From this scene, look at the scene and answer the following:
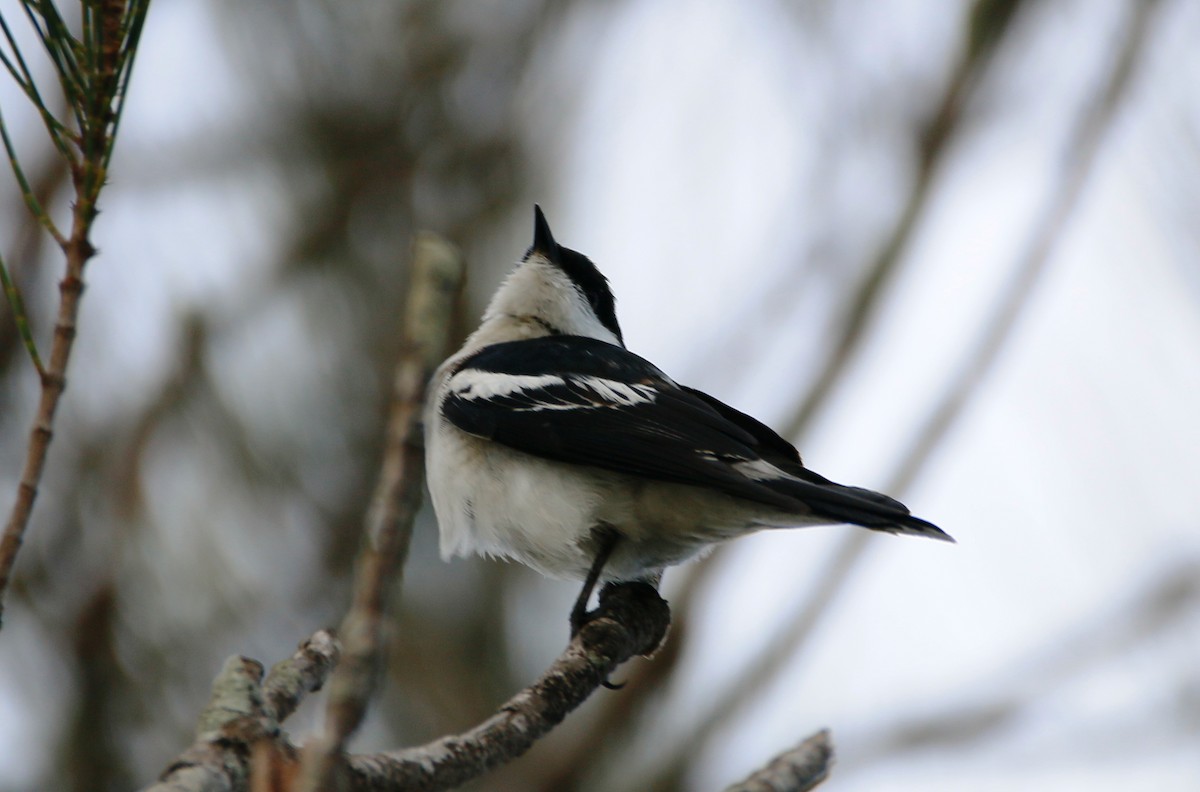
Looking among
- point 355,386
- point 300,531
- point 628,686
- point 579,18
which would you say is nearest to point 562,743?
point 628,686

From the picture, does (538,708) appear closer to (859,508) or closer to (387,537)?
(859,508)

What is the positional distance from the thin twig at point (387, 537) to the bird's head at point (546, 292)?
3729mm

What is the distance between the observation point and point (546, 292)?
16.4 feet

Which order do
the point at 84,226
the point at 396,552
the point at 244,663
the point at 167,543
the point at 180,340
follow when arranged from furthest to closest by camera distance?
the point at 167,543 → the point at 180,340 → the point at 244,663 → the point at 84,226 → the point at 396,552

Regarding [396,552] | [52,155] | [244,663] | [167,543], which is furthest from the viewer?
[167,543]

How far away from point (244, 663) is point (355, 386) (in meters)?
5.35

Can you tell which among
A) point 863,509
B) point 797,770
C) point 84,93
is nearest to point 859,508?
point 863,509

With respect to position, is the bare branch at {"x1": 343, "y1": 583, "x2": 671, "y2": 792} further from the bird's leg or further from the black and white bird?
the black and white bird

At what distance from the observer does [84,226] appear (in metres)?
1.71

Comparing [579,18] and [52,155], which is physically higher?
[579,18]

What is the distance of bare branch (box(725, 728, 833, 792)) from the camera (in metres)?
1.67

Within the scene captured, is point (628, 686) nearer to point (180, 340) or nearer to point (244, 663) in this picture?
point (180, 340)

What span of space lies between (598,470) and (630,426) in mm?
163

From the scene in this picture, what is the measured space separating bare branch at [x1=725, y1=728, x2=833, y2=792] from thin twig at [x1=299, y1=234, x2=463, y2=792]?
24.4 inches
